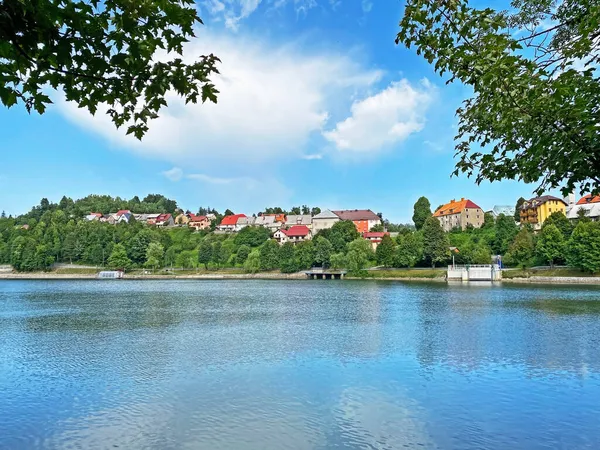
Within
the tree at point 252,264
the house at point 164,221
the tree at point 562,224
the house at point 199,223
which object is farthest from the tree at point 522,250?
the house at point 164,221

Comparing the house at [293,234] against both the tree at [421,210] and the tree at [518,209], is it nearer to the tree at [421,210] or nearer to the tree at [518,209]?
the tree at [421,210]

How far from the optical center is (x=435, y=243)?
301 feet

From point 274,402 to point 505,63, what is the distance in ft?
38.6

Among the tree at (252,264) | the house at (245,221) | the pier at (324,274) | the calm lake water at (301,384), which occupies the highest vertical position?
the house at (245,221)

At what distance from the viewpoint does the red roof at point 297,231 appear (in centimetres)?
14775

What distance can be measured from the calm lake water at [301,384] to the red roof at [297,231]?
116420 mm

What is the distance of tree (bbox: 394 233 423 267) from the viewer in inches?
3791

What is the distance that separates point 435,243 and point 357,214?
75.5 m

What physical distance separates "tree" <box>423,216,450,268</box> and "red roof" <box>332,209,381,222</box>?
70.1 m

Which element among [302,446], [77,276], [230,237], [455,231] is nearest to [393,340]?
[302,446]

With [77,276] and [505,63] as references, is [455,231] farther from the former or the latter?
[505,63]

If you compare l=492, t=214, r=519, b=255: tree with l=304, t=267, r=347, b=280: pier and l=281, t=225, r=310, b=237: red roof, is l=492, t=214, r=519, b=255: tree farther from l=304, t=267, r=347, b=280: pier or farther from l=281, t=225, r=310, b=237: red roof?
l=281, t=225, r=310, b=237: red roof

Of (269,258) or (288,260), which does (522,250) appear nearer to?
(288,260)

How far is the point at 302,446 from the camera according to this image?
10.9 m
